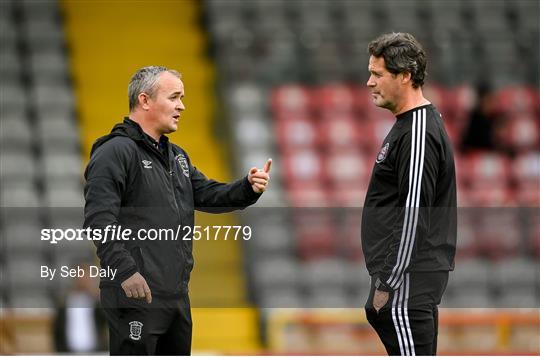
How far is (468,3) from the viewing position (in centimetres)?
1027

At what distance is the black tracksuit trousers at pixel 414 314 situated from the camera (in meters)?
3.96

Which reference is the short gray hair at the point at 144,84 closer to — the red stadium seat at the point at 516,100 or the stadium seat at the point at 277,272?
the stadium seat at the point at 277,272

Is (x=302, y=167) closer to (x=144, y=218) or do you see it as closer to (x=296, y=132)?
(x=296, y=132)

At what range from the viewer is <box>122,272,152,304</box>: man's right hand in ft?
13.0

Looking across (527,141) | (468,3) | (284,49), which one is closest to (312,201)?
(284,49)

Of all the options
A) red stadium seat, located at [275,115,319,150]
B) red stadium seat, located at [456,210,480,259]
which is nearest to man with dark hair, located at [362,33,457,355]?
red stadium seat, located at [456,210,480,259]

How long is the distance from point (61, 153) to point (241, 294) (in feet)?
7.69

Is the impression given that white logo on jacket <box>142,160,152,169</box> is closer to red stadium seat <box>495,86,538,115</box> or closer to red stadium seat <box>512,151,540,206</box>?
red stadium seat <box>512,151,540,206</box>

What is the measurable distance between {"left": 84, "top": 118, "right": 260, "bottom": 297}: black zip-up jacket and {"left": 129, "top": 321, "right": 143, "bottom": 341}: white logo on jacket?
0.37 ft

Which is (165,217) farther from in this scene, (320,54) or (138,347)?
(320,54)

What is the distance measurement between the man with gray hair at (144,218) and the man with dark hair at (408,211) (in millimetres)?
483

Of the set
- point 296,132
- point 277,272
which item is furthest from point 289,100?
point 277,272

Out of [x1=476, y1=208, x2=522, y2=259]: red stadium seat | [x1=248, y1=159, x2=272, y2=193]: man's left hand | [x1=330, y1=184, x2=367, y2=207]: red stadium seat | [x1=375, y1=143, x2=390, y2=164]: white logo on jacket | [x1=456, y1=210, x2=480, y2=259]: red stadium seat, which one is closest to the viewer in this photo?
[x1=375, y1=143, x2=390, y2=164]: white logo on jacket

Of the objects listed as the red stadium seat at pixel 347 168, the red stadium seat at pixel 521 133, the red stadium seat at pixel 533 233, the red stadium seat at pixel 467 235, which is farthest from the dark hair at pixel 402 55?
the red stadium seat at pixel 521 133
